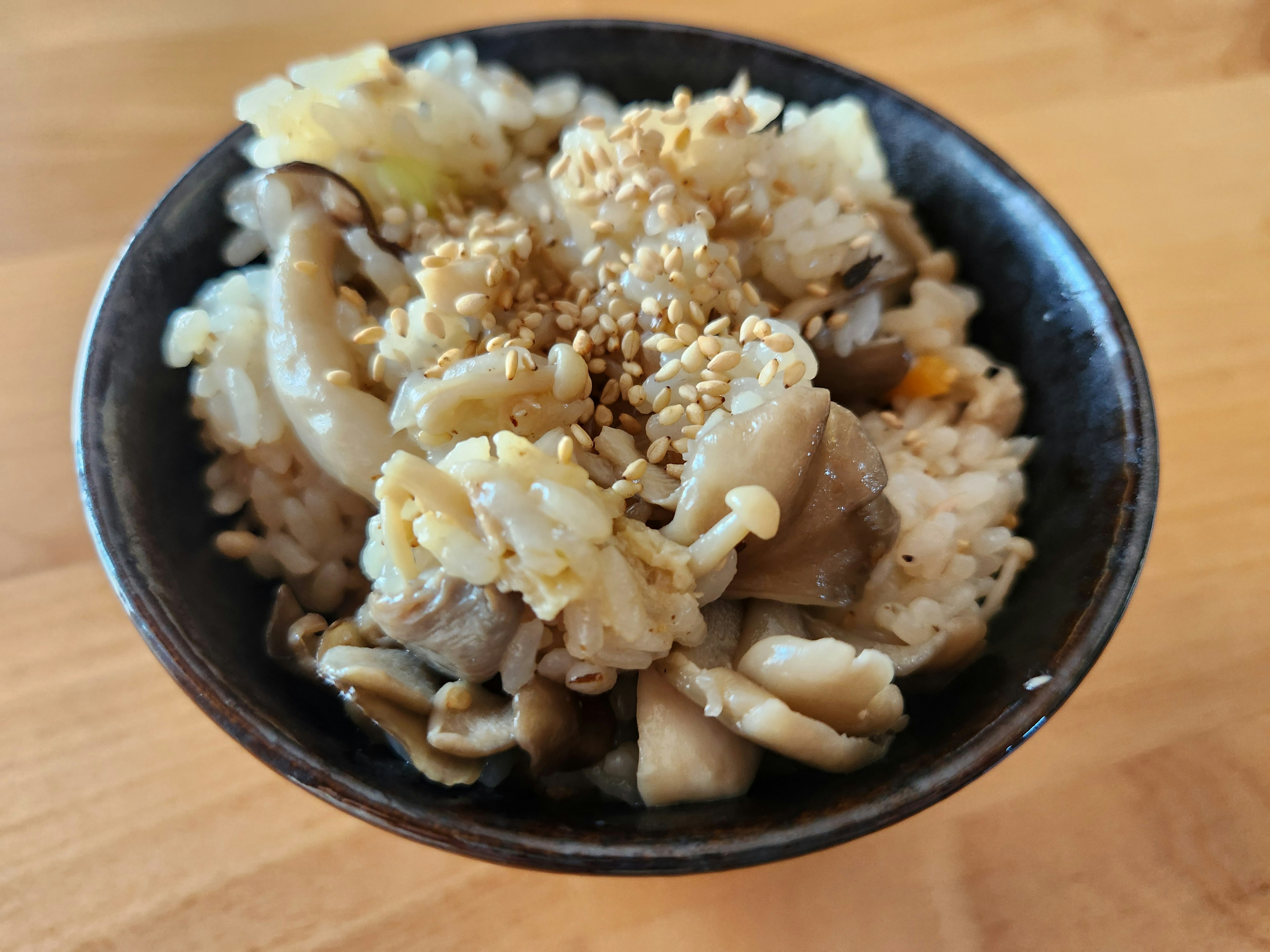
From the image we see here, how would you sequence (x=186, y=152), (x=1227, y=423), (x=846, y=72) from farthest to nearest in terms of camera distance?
(x=186, y=152) → (x=1227, y=423) → (x=846, y=72)

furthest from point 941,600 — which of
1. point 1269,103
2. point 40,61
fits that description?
point 40,61

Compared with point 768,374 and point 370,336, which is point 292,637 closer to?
point 370,336

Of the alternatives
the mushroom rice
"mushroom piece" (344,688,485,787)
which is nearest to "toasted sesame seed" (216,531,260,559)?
the mushroom rice

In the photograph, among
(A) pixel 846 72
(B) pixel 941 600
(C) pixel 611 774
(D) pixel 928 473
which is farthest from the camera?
(A) pixel 846 72

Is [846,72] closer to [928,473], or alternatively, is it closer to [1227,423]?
[928,473]

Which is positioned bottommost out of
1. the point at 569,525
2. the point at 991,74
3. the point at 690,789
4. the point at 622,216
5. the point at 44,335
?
the point at 44,335

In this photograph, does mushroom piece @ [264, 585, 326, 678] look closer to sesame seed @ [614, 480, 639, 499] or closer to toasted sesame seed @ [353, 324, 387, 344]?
toasted sesame seed @ [353, 324, 387, 344]

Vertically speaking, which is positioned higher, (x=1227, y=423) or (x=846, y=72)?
(x=846, y=72)

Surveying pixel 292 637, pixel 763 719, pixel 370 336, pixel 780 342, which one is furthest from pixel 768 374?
pixel 292 637
